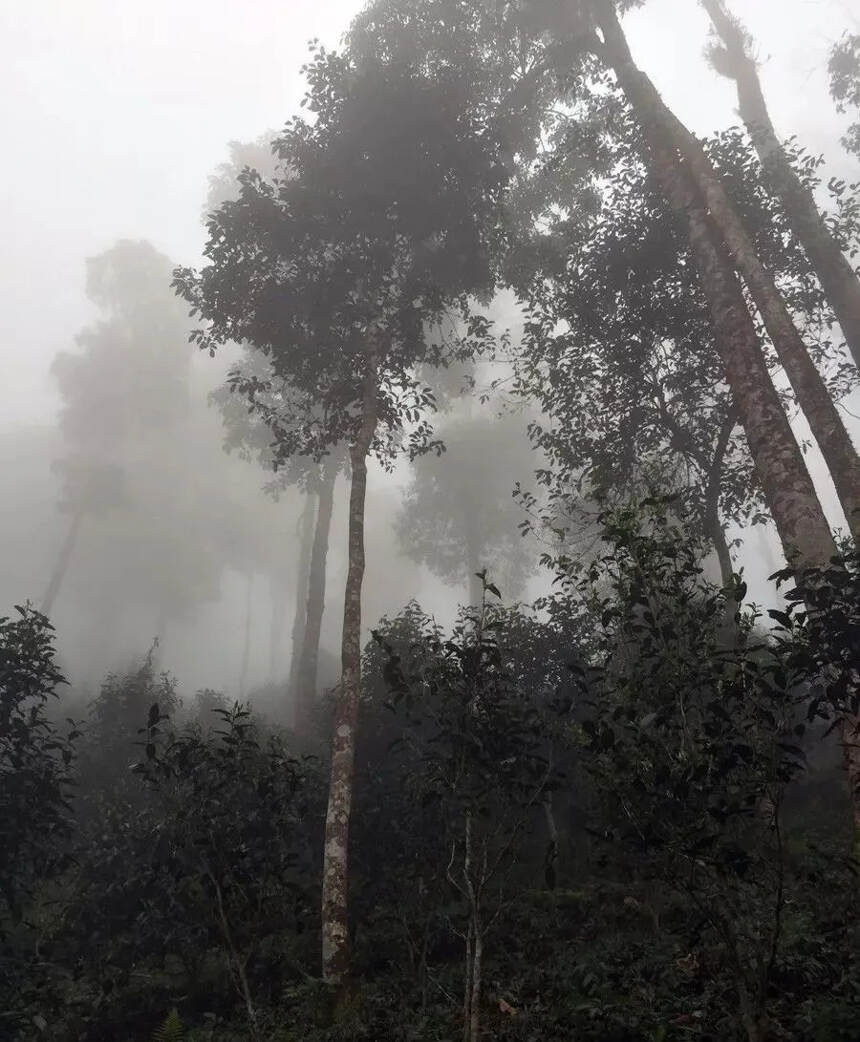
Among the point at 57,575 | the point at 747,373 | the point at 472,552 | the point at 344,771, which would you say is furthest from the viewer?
the point at 472,552

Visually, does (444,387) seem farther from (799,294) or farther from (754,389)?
(754,389)

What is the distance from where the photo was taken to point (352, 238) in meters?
12.3

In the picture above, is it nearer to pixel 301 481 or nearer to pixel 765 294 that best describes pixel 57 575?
pixel 301 481

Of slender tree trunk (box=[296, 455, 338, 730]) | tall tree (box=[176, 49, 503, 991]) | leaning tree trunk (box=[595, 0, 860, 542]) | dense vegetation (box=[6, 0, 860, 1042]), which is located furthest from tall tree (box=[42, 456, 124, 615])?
leaning tree trunk (box=[595, 0, 860, 542])

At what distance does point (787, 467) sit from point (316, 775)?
794cm

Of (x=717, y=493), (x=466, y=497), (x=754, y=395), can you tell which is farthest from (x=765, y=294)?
(x=466, y=497)

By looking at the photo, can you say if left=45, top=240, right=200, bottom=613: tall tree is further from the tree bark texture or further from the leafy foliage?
the tree bark texture

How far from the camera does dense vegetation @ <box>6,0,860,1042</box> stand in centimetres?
464

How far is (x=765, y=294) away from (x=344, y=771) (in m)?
8.45

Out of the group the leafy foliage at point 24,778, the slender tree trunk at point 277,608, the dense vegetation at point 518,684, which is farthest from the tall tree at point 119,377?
the leafy foliage at point 24,778

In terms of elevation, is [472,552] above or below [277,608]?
below

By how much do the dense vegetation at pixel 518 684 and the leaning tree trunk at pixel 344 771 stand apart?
0.13 feet

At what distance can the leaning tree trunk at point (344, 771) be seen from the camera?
22.7ft

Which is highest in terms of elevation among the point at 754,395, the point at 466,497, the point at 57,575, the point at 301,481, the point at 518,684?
the point at 466,497
